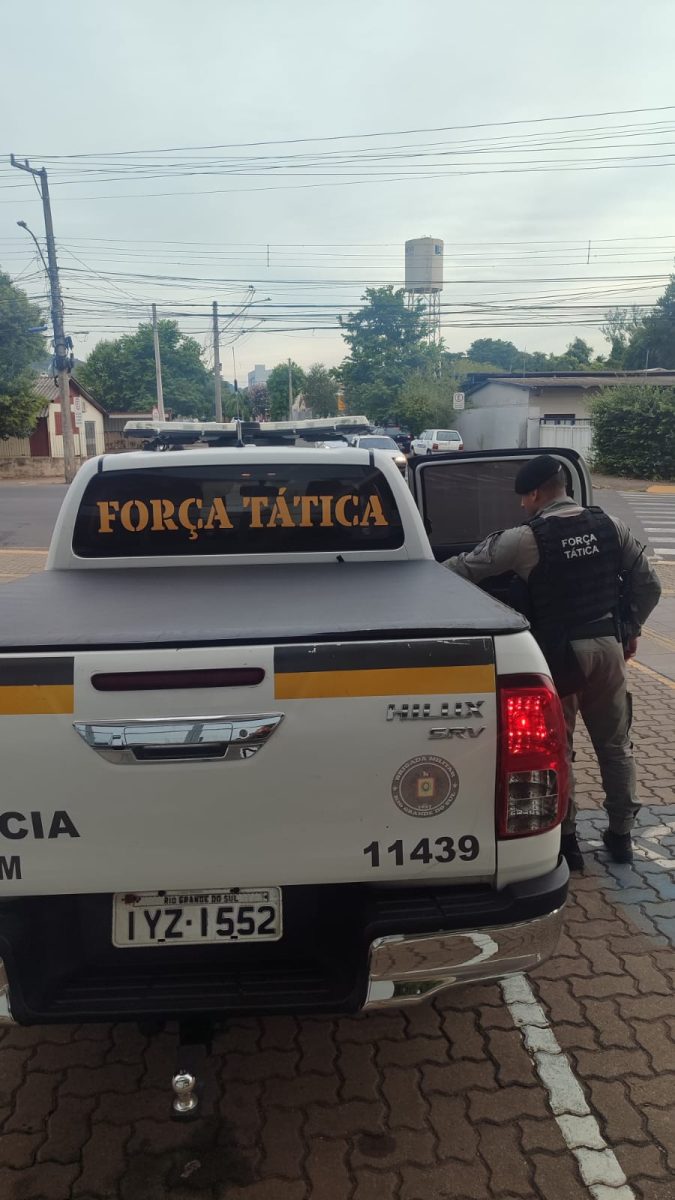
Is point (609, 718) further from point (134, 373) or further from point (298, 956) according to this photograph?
point (134, 373)

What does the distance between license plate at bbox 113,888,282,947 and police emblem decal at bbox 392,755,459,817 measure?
404 mm

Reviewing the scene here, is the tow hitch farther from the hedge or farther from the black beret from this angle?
the hedge

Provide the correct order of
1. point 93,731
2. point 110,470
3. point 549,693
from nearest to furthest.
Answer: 1. point 93,731
2. point 549,693
3. point 110,470

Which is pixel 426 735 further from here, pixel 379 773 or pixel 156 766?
pixel 156 766

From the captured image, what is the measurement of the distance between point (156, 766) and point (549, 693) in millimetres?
943

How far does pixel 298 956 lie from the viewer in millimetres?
2191

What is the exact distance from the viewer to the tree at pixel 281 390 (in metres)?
80.6

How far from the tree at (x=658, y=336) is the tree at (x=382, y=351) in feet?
53.3

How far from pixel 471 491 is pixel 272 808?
2868 millimetres

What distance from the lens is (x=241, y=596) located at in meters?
2.69

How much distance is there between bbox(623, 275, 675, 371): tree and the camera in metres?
51.6

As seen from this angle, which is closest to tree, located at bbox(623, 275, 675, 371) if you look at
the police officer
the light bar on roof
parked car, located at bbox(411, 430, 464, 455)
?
parked car, located at bbox(411, 430, 464, 455)

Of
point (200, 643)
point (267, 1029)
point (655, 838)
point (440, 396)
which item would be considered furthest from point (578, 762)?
point (440, 396)

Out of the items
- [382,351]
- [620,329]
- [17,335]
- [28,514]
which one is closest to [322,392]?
[382,351]
